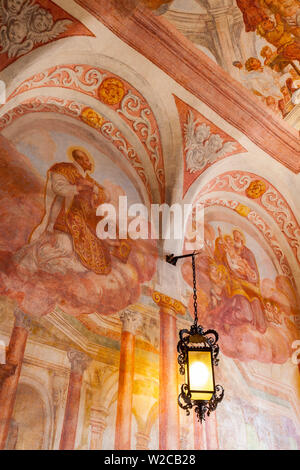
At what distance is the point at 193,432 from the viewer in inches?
241

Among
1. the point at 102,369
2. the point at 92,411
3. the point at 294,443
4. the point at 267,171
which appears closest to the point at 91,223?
the point at 102,369

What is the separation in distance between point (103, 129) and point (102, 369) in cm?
386

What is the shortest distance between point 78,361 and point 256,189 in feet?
17.6

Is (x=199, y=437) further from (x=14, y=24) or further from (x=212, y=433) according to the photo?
(x=14, y=24)

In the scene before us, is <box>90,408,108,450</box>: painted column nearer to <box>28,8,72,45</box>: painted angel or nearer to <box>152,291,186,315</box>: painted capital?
<box>152,291,186,315</box>: painted capital

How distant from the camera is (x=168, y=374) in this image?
6168 mm

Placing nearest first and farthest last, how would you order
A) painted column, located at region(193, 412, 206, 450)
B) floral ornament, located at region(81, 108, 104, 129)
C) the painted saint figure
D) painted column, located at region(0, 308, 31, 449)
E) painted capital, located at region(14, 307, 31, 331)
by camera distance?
painted column, located at region(0, 308, 31, 449) → painted capital, located at region(14, 307, 31, 331) → the painted saint figure → painted column, located at region(193, 412, 206, 450) → floral ornament, located at region(81, 108, 104, 129)

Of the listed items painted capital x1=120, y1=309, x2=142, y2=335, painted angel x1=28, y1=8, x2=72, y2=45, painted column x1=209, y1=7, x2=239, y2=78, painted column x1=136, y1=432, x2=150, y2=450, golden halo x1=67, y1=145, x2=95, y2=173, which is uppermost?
painted column x1=209, y1=7, x2=239, y2=78

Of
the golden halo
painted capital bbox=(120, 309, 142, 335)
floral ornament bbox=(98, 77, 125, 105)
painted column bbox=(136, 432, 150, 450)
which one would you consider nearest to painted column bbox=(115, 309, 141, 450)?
painted capital bbox=(120, 309, 142, 335)

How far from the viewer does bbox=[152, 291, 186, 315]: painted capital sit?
669 cm

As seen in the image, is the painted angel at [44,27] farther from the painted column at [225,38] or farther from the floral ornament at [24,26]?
the painted column at [225,38]

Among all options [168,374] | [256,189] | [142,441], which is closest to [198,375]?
[168,374]

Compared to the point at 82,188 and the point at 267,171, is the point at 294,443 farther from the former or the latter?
the point at 82,188

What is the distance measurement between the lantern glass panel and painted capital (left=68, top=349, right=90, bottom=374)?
1.25 metres
